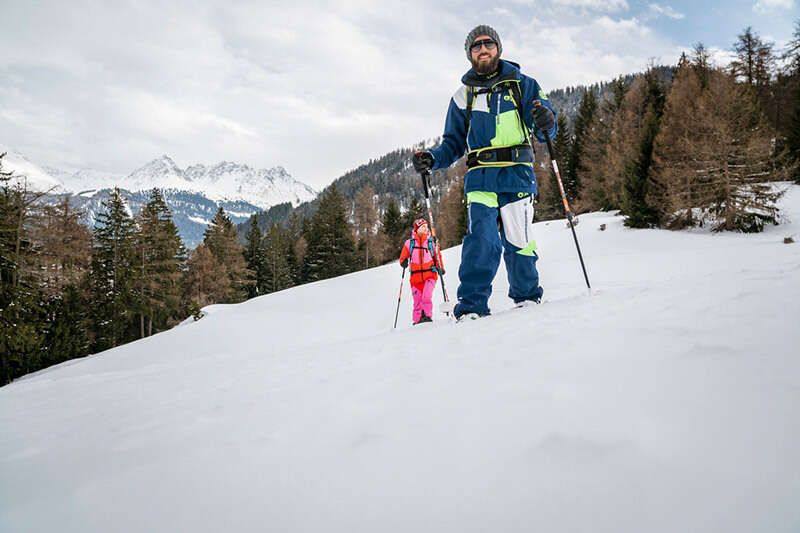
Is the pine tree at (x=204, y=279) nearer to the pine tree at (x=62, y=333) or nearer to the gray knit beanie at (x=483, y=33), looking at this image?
the pine tree at (x=62, y=333)

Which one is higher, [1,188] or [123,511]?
[1,188]

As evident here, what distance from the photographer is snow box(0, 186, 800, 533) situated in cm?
84

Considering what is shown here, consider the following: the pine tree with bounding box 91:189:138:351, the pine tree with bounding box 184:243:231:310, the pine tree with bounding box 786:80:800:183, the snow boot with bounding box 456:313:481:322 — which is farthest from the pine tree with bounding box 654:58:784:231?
the pine tree with bounding box 184:243:231:310

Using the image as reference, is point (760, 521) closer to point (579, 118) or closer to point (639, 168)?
point (639, 168)

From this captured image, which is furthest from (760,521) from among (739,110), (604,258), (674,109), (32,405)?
(674,109)

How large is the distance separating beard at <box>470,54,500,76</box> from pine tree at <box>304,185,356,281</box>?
1434 inches

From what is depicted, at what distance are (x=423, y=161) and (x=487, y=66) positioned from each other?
3.50 feet

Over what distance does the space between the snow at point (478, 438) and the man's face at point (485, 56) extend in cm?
260

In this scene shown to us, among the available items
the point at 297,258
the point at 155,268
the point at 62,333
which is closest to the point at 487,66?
the point at 62,333

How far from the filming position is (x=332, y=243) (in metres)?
39.8

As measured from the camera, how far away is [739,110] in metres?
15.3

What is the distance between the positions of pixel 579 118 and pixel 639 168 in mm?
21300

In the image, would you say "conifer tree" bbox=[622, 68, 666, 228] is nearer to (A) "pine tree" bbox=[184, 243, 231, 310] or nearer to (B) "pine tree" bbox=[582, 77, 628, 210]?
(B) "pine tree" bbox=[582, 77, 628, 210]

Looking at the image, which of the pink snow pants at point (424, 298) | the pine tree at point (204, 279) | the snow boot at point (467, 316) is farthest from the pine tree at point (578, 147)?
the snow boot at point (467, 316)
